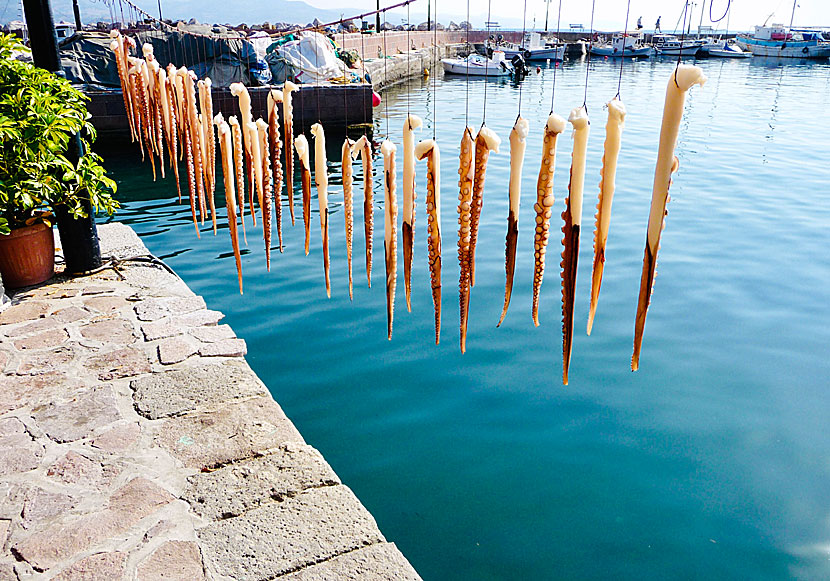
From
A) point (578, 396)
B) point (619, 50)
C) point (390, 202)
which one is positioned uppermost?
→ point (619, 50)

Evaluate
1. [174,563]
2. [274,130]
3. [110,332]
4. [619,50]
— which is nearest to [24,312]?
[110,332]

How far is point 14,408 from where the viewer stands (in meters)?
4.66

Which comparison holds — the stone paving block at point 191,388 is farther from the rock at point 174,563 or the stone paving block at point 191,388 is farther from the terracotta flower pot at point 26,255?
the terracotta flower pot at point 26,255

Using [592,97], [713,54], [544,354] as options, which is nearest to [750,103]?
[592,97]

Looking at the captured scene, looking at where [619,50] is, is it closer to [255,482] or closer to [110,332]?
[110,332]

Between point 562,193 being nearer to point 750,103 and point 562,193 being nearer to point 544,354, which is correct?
point 544,354

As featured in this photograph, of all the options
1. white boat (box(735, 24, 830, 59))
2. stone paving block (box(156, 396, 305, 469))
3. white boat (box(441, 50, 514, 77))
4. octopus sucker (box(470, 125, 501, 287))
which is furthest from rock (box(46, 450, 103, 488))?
white boat (box(735, 24, 830, 59))

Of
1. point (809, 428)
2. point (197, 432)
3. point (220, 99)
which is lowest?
point (809, 428)

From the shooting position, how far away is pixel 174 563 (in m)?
3.32

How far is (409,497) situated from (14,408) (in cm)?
301

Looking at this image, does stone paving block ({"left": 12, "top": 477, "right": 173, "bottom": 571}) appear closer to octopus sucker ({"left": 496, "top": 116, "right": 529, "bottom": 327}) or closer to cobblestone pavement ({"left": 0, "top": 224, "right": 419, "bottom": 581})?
cobblestone pavement ({"left": 0, "top": 224, "right": 419, "bottom": 581})

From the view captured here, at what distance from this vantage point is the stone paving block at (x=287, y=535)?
335 centimetres

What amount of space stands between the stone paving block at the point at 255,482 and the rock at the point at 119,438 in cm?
64

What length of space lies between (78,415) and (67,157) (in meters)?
3.40
